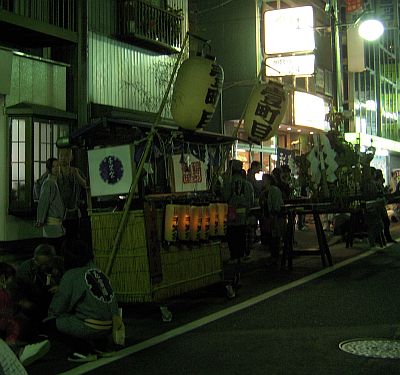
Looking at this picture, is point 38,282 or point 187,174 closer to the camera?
point 38,282

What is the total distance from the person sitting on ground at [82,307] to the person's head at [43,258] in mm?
835

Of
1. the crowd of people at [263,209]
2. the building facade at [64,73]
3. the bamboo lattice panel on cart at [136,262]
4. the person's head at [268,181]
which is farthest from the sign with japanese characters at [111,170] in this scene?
the person's head at [268,181]

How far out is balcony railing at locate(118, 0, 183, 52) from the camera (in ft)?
46.7

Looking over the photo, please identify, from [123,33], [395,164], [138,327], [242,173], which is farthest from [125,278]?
[395,164]

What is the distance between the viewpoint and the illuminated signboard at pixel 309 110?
73.2 ft

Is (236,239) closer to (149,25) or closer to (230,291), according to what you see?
(230,291)

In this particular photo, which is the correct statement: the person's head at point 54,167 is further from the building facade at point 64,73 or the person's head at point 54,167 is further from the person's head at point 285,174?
the person's head at point 285,174

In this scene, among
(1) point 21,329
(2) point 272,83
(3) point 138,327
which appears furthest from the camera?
(2) point 272,83

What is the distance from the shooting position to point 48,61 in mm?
12531

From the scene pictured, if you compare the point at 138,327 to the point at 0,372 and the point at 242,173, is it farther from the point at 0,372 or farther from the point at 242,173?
the point at 242,173

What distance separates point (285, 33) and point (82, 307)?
16445 millimetres

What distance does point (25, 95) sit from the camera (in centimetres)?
1209

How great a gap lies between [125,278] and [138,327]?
0.64 metres

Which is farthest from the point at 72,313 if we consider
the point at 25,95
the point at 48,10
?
the point at 48,10
